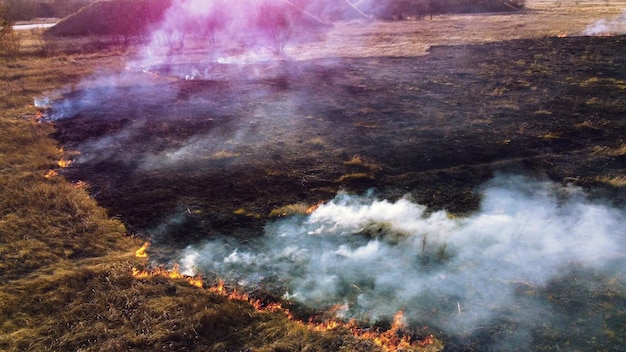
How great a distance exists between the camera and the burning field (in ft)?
23.5

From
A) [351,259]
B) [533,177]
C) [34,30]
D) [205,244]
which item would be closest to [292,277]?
[351,259]

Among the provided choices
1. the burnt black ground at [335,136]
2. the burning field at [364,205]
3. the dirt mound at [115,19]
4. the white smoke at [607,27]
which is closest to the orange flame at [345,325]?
the burning field at [364,205]

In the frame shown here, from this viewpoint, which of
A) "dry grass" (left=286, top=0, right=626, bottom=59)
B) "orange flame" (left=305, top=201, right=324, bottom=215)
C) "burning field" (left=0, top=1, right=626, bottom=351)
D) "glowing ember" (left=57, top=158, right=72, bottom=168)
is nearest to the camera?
"burning field" (left=0, top=1, right=626, bottom=351)

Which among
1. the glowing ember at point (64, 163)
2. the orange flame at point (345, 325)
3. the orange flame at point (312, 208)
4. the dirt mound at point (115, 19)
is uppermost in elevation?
the dirt mound at point (115, 19)

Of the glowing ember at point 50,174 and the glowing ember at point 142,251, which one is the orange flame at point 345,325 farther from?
the glowing ember at point 50,174

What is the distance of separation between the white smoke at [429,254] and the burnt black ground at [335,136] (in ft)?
2.57

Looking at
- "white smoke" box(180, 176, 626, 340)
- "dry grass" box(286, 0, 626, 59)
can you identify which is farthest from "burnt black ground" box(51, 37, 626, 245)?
"dry grass" box(286, 0, 626, 59)

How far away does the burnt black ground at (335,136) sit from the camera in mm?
11094

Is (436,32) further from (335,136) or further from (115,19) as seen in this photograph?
(115,19)

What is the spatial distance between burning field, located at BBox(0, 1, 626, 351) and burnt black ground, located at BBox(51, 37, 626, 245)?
3.4 inches

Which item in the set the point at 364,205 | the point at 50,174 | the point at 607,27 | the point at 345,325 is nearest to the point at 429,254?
the point at 364,205

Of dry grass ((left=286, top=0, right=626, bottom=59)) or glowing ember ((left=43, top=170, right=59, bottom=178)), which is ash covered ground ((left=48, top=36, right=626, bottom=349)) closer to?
glowing ember ((left=43, top=170, right=59, bottom=178))

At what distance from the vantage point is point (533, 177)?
37.3ft

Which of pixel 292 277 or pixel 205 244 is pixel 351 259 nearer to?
pixel 292 277
